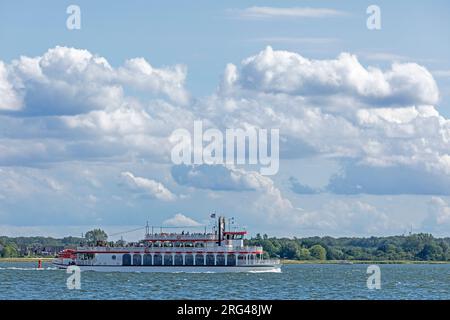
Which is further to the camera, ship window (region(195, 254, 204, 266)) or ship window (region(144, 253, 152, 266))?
ship window (region(144, 253, 152, 266))

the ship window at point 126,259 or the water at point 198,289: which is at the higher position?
the ship window at point 126,259

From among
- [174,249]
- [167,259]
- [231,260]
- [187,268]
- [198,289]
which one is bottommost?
[198,289]

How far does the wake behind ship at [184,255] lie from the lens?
12975 cm

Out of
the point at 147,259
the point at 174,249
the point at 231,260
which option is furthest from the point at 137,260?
the point at 231,260

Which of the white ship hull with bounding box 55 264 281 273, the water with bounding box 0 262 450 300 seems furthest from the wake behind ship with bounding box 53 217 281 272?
the water with bounding box 0 262 450 300

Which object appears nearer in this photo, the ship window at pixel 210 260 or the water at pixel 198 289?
the water at pixel 198 289

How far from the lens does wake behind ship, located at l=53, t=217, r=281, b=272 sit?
426 ft

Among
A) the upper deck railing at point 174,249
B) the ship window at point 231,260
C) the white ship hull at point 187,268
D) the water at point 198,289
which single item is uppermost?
the upper deck railing at point 174,249

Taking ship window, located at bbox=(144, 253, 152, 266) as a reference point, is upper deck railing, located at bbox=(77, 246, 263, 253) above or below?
above

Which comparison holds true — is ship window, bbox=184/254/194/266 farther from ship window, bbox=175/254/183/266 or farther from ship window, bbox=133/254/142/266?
ship window, bbox=133/254/142/266

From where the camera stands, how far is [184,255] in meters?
131

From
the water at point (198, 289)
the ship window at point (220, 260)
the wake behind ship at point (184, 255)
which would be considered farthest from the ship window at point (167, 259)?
the water at point (198, 289)

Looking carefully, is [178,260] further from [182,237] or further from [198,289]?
[198,289]

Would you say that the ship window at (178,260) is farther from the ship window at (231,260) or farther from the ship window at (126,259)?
the ship window at (126,259)
